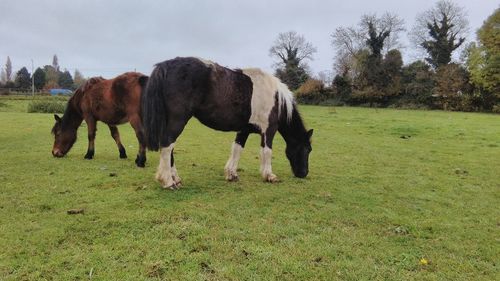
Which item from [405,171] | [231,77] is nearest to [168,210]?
[231,77]

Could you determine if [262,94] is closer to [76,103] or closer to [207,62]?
[207,62]

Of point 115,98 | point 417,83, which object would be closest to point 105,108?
point 115,98

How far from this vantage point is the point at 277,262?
11.3ft

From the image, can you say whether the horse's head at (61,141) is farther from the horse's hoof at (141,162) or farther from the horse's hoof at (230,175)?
the horse's hoof at (230,175)

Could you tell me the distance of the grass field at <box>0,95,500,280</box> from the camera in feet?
11.0

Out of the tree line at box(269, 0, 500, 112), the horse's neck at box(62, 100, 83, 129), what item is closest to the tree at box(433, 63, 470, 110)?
the tree line at box(269, 0, 500, 112)

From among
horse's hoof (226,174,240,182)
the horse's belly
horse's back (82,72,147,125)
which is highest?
horse's back (82,72,147,125)

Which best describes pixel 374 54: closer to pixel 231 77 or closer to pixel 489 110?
pixel 489 110

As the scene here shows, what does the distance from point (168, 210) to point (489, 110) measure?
42165mm

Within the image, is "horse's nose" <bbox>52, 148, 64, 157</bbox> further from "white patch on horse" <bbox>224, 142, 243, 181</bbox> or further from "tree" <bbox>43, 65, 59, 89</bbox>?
"tree" <bbox>43, 65, 59, 89</bbox>

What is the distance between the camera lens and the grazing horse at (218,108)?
5.62 metres

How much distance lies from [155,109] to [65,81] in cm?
9207

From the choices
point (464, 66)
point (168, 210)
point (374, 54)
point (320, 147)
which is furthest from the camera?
point (374, 54)

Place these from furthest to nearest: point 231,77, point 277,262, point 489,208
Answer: point 231,77
point 489,208
point 277,262
